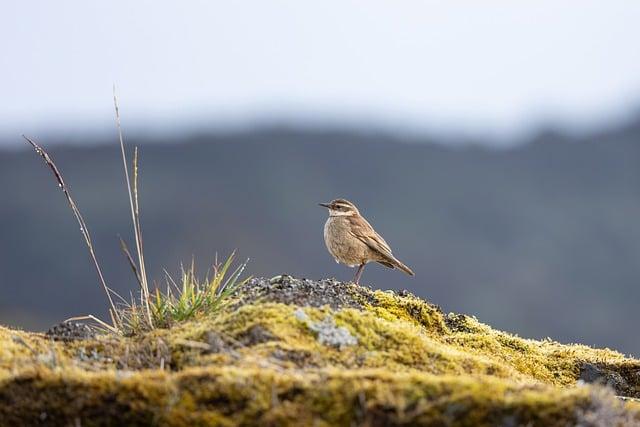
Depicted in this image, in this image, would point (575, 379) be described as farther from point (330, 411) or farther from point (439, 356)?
point (330, 411)

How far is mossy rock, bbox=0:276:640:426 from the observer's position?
5.07m

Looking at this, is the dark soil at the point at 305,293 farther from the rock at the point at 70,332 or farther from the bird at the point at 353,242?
the bird at the point at 353,242

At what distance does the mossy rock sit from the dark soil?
2 cm

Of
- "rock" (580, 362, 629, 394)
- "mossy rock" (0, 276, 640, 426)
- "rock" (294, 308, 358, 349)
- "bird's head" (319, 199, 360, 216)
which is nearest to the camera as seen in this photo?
"mossy rock" (0, 276, 640, 426)

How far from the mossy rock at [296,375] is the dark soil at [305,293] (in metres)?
0.02

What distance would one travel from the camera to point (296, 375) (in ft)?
17.9

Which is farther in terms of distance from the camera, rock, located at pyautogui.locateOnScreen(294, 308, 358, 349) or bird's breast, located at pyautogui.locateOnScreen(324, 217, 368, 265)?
bird's breast, located at pyautogui.locateOnScreen(324, 217, 368, 265)

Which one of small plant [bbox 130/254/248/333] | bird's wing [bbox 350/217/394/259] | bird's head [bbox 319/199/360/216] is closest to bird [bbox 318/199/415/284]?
bird's wing [bbox 350/217/394/259]

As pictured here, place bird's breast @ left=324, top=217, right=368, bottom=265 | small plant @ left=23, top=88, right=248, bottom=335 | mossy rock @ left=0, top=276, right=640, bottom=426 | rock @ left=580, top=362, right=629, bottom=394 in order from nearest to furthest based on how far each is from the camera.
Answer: mossy rock @ left=0, top=276, right=640, bottom=426 < small plant @ left=23, top=88, right=248, bottom=335 < rock @ left=580, top=362, right=629, bottom=394 < bird's breast @ left=324, top=217, right=368, bottom=265

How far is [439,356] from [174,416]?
2.44 meters

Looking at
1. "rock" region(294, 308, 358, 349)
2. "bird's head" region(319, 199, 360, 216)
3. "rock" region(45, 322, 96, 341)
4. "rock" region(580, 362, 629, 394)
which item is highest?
"rock" region(294, 308, 358, 349)

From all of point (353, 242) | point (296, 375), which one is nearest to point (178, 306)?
point (296, 375)

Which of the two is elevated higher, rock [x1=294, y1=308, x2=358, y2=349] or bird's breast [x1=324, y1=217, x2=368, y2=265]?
rock [x1=294, y1=308, x2=358, y2=349]

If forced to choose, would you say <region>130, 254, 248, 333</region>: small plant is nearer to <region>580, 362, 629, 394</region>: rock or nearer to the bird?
<region>580, 362, 629, 394</region>: rock
